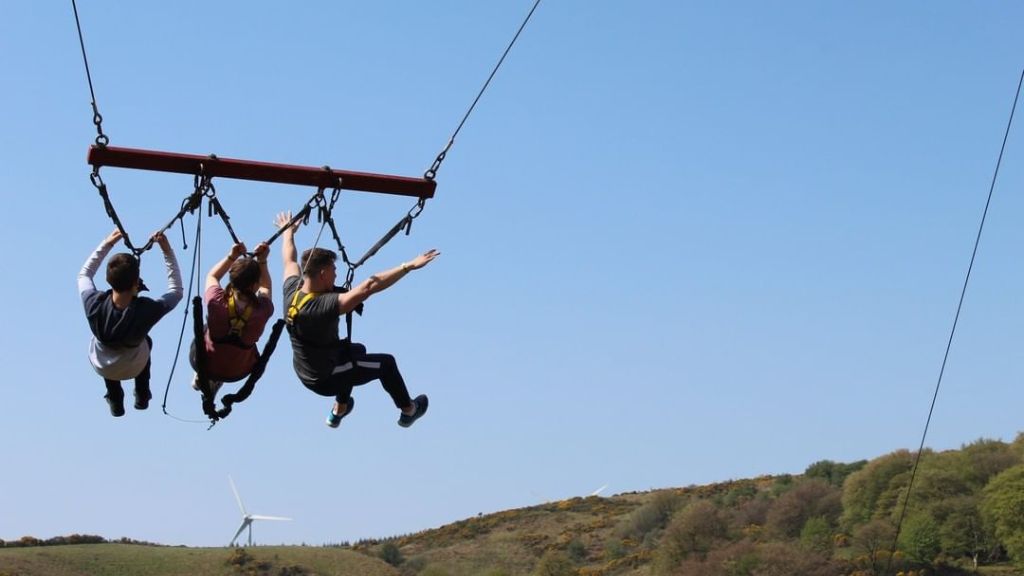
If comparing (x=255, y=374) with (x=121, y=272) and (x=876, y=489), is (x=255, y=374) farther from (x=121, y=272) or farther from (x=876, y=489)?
(x=876, y=489)

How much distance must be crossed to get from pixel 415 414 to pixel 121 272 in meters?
3.59

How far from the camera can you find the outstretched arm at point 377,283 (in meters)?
14.1

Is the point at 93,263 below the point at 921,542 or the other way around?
below

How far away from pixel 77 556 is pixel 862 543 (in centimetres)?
4525

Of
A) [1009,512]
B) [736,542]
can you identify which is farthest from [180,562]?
[1009,512]

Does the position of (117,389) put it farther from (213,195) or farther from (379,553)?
(379,553)

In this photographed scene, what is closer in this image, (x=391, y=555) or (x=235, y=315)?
(x=235, y=315)

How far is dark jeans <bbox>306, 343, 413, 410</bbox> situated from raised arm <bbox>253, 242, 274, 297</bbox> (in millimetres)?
1023

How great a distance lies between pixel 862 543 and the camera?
3533 inches

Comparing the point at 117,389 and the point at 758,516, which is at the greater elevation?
the point at 758,516

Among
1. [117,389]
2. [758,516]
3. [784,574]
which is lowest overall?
[117,389]

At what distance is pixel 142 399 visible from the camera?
1548cm

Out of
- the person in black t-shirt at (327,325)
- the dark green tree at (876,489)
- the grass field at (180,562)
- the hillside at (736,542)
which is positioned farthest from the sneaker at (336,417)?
the dark green tree at (876,489)

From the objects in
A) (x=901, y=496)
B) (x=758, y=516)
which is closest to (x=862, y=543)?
(x=901, y=496)
